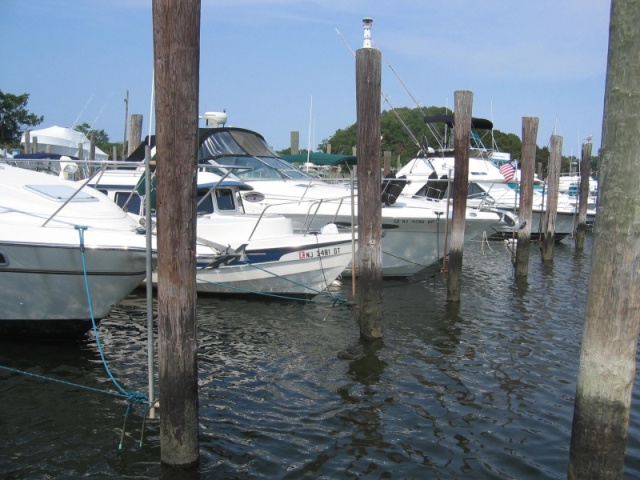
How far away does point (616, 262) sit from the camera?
4.34 meters

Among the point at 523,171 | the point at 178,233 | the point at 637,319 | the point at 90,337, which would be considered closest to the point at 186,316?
the point at 178,233

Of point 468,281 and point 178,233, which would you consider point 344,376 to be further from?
point 468,281

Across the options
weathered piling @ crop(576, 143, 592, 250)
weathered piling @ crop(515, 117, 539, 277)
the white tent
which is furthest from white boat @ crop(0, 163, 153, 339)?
the white tent

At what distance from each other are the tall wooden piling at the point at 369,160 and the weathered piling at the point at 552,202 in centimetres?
1227

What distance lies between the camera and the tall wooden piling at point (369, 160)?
356 inches

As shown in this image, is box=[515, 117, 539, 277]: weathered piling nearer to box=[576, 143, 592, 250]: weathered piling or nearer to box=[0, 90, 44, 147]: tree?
box=[576, 143, 592, 250]: weathered piling

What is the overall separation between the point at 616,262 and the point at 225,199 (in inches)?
389

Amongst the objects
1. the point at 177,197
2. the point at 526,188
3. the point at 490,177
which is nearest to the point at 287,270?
the point at 177,197

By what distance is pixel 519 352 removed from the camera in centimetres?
988

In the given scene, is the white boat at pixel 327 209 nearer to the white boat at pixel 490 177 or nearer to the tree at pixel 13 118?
the white boat at pixel 490 177

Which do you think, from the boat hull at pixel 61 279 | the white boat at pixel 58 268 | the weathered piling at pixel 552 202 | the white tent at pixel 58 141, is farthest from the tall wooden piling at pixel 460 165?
the white tent at pixel 58 141

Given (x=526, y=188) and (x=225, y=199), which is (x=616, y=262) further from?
(x=526, y=188)

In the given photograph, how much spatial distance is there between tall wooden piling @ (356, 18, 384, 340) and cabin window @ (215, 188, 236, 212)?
15.2 ft

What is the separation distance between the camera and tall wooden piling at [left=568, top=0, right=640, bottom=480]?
14.0 feet
